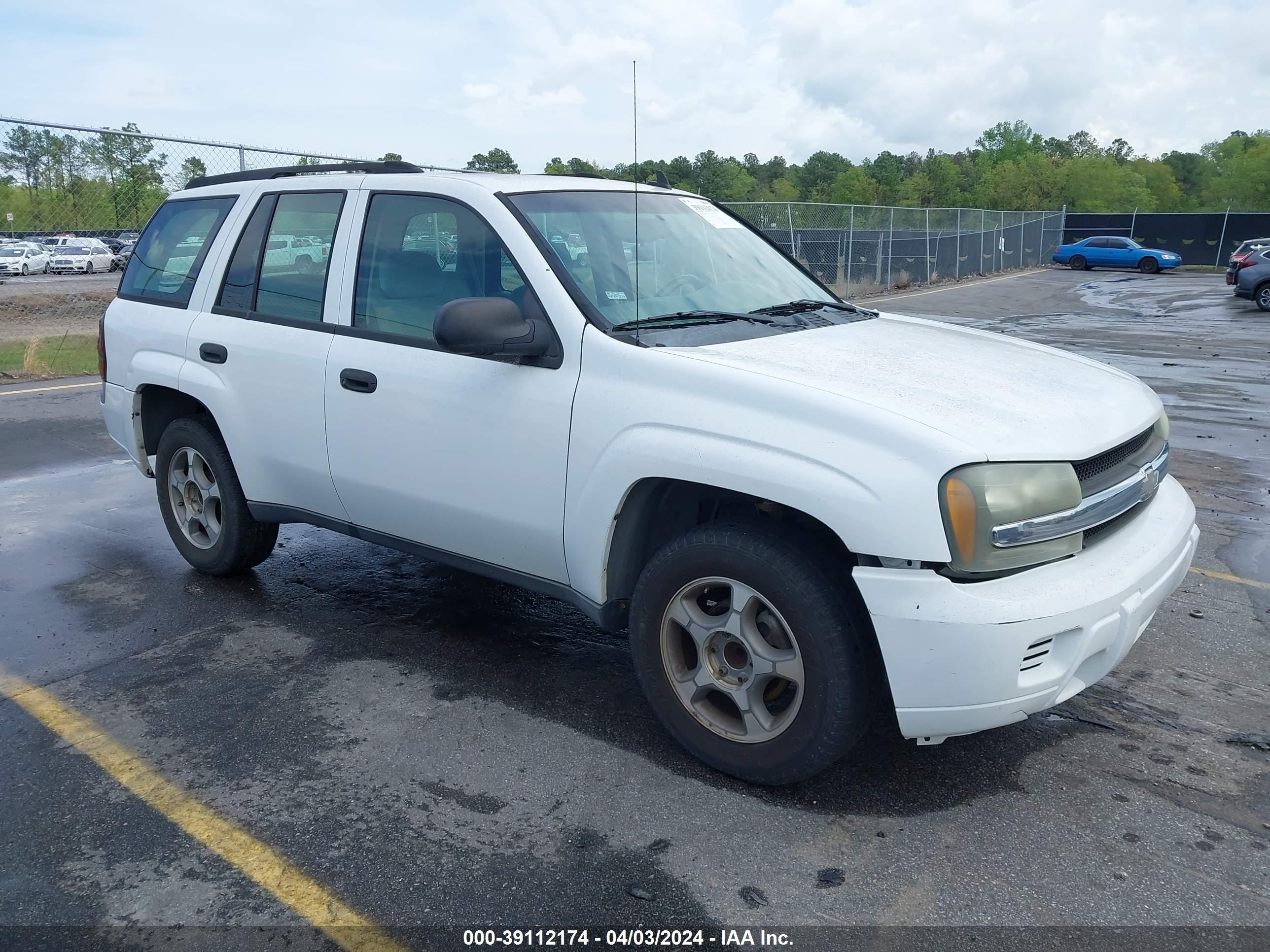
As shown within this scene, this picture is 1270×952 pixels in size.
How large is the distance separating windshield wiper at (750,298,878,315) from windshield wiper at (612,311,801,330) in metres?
0.11

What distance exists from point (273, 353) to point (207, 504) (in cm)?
108

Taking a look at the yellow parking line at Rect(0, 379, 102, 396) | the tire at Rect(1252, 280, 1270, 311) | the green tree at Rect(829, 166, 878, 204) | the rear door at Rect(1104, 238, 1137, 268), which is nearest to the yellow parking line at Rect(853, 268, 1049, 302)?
the rear door at Rect(1104, 238, 1137, 268)

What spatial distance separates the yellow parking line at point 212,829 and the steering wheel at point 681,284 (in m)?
2.21

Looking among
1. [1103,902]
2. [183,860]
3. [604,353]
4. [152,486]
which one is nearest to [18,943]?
[183,860]

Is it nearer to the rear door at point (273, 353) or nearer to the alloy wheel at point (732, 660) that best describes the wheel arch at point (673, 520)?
the alloy wheel at point (732, 660)

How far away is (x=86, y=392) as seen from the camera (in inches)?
423

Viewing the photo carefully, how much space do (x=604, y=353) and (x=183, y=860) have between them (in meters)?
1.92

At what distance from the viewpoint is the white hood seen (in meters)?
2.90

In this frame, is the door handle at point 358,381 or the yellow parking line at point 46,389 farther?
the yellow parking line at point 46,389

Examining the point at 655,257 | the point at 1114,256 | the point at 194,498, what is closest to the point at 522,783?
the point at 655,257

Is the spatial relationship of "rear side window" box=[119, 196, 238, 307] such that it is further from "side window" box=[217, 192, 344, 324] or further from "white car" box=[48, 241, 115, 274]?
"white car" box=[48, 241, 115, 274]

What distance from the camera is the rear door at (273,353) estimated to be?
4.25 m

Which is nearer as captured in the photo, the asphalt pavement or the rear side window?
the asphalt pavement

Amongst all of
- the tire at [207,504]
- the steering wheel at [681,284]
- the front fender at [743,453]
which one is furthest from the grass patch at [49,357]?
the front fender at [743,453]
